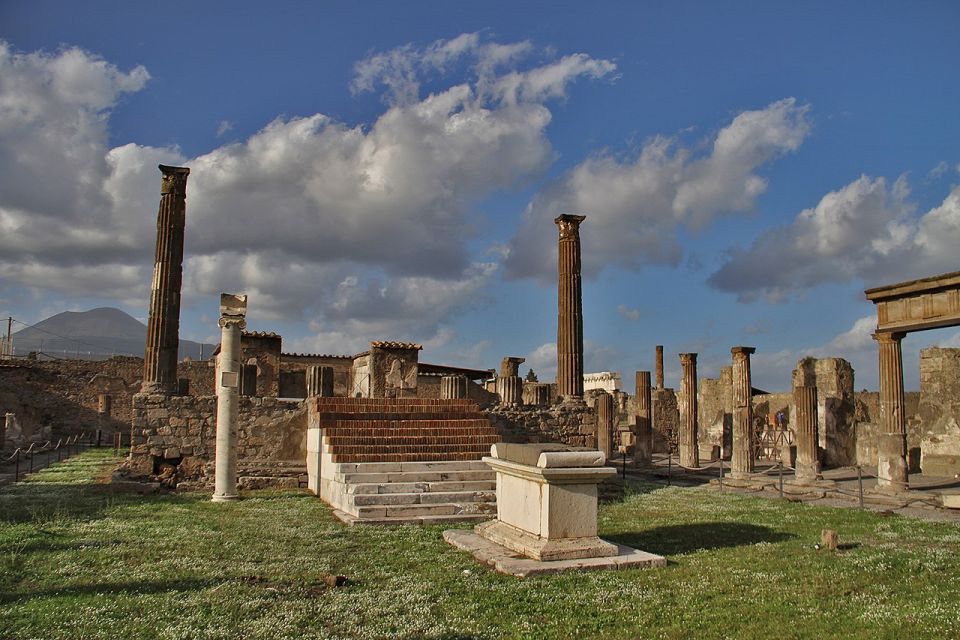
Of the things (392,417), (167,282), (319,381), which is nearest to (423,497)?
(392,417)

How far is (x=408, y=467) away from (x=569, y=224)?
816 centimetres

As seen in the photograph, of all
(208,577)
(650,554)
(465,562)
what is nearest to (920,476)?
(650,554)

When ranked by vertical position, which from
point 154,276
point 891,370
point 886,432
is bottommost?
point 886,432

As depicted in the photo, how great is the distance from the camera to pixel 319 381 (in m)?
15.5

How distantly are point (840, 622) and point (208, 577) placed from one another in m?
5.42

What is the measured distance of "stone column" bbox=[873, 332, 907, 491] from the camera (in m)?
14.9

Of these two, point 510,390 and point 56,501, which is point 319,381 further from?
point 56,501

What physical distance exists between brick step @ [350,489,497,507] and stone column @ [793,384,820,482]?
10065 millimetres

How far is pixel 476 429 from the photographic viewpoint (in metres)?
14.0

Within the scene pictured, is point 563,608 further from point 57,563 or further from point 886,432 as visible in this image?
point 886,432

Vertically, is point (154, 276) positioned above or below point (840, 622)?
above

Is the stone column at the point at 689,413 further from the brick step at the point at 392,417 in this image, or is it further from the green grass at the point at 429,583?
the green grass at the point at 429,583

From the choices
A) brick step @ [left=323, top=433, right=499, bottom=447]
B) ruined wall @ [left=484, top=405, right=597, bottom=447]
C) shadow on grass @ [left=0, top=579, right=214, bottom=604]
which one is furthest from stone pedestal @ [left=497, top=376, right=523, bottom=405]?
shadow on grass @ [left=0, top=579, right=214, bottom=604]

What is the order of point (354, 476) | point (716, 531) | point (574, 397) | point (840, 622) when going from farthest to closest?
point (574, 397) → point (354, 476) → point (716, 531) → point (840, 622)
